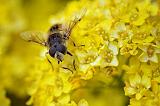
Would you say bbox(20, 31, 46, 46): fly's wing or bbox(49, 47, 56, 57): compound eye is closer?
bbox(49, 47, 56, 57): compound eye

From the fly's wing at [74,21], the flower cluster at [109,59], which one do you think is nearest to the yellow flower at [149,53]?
the flower cluster at [109,59]

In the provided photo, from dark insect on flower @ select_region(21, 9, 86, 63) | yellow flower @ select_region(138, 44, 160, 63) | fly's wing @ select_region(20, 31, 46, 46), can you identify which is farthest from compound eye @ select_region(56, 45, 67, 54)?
yellow flower @ select_region(138, 44, 160, 63)

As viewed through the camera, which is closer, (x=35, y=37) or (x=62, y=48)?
(x=62, y=48)

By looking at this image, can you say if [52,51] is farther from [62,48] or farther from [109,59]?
[109,59]

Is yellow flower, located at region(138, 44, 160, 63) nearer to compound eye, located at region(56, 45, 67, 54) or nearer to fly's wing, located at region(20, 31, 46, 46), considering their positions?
compound eye, located at region(56, 45, 67, 54)

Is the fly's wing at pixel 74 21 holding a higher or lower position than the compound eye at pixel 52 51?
higher

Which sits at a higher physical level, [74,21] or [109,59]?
[74,21]

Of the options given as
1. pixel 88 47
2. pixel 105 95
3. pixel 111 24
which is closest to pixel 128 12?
pixel 111 24

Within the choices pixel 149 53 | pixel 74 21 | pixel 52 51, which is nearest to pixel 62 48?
pixel 52 51

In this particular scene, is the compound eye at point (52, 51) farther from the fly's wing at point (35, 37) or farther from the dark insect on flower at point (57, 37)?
the fly's wing at point (35, 37)

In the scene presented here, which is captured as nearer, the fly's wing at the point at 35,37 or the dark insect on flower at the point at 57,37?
the dark insect on flower at the point at 57,37
